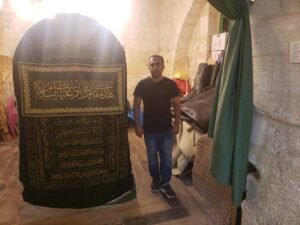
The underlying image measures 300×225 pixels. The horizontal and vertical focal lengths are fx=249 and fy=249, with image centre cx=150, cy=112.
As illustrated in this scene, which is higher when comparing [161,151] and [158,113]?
[158,113]

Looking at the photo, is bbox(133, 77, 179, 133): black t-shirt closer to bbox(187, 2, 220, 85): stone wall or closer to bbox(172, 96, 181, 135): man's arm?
bbox(172, 96, 181, 135): man's arm

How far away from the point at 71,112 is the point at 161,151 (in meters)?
0.92

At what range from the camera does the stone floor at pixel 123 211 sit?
2066mm

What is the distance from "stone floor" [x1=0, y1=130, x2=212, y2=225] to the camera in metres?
2.07

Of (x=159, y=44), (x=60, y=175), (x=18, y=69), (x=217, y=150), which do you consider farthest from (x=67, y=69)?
(x=159, y=44)

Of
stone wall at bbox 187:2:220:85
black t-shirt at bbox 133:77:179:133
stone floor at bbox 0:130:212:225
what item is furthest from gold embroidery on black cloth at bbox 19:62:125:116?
stone wall at bbox 187:2:220:85

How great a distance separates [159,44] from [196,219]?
14.3 feet

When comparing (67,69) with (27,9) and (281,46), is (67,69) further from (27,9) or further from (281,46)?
(27,9)

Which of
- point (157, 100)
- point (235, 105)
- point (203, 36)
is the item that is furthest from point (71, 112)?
point (203, 36)

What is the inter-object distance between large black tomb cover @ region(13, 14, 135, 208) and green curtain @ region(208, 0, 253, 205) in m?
1.01

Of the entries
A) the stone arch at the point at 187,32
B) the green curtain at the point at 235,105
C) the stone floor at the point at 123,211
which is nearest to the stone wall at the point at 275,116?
the green curtain at the point at 235,105

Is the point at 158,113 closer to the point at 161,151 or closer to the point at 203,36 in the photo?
the point at 161,151

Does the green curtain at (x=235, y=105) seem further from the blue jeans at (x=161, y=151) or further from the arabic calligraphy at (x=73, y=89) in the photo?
the arabic calligraphy at (x=73, y=89)

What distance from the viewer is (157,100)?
2.30 meters
